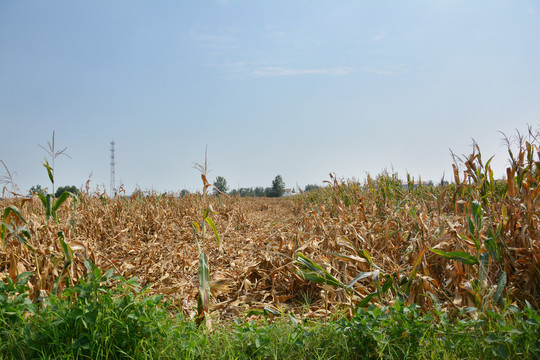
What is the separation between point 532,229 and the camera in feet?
9.07

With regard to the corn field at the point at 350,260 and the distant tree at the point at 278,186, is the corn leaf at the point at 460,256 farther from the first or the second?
the distant tree at the point at 278,186

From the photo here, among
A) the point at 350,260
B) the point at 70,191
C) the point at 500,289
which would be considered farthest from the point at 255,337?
the point at 70,191

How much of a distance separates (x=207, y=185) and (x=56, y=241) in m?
1.65

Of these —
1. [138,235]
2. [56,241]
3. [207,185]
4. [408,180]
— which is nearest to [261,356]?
[207,185]

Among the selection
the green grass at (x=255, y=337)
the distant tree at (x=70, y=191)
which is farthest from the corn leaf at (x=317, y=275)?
the distant tree at (x=70, y=191)

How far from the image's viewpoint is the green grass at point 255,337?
194 cm

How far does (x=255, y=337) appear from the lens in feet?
6.81

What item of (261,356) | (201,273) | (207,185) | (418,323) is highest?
(207,185)

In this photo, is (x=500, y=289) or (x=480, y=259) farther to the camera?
(x=480, y=259)

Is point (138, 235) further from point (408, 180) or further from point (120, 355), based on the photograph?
point (408, 180)

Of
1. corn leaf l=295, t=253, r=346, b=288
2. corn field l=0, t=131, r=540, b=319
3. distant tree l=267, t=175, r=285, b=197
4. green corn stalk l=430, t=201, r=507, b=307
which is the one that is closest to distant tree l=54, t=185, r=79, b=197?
corn field l=0, t=131, r=540, b=319

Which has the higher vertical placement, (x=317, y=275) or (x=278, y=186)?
(x=278, y=186)

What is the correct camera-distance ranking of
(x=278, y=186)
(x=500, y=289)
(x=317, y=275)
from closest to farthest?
(x=500, y=289), (x=317, y=275), (x=278, y=186)

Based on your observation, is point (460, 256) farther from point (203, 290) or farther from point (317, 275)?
point (203, 290)
